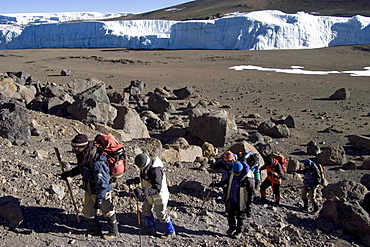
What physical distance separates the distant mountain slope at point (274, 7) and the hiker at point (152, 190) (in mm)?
60087

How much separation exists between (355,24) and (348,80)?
26.0 meters

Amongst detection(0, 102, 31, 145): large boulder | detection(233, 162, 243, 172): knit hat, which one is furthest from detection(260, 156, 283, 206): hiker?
detection(0, 102, 31, 145): large boulder

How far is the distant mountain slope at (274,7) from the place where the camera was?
65000 millimetres

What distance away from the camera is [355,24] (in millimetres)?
49344

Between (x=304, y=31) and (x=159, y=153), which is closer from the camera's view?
(x=159, y=153)

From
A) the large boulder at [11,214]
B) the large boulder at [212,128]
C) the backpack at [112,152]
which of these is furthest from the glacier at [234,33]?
the large boulder at [11,214]

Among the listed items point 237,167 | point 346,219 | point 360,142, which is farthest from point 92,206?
point 360,142

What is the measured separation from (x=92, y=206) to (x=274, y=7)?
74.0 m

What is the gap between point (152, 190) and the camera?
4742 mm

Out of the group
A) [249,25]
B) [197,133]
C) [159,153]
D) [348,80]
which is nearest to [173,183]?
[159,153]

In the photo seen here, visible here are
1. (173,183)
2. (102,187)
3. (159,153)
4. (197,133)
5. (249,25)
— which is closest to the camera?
(102,187)

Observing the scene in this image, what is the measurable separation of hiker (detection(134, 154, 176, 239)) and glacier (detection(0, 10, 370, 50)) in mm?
44133

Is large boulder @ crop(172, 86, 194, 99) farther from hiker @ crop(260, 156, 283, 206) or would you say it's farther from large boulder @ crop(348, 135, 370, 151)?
hiker @ crop(260, 156, 283, 206)

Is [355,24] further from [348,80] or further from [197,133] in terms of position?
[197,133]
